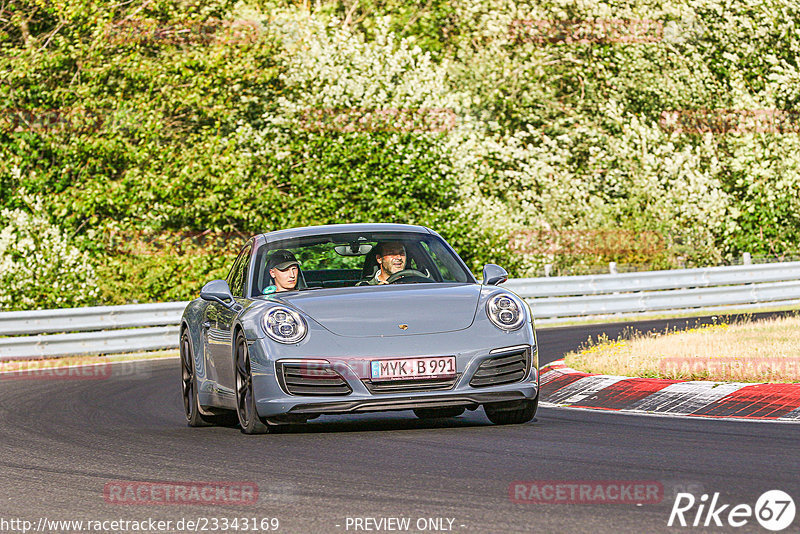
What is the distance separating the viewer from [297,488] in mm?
7254

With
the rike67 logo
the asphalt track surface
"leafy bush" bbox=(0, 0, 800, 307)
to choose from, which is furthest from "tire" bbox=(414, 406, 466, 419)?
"leafy bush" bbox=(0, 0, 800, 307)

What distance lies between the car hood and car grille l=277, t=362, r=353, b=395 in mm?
275

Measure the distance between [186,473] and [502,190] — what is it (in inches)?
1173

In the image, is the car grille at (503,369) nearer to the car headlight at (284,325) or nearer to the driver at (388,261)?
the car headlight at (284,325)

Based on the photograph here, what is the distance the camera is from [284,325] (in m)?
9.45

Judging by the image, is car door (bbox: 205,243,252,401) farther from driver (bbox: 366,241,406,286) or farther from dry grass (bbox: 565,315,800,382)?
dry grass (bbox: 565,315,800,382)

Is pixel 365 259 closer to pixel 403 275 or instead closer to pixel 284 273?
pixel 403 275

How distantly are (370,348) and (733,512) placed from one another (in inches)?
145

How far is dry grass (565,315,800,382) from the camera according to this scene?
11633 mm

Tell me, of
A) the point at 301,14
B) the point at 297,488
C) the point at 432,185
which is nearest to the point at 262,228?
the point at 432,185

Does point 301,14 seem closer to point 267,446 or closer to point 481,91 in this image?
point 481,91

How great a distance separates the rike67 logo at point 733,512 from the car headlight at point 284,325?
3601 mm

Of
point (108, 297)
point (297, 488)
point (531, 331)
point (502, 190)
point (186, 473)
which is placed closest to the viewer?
point (297, 488)

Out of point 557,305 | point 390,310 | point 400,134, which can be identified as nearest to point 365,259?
point 390,310
